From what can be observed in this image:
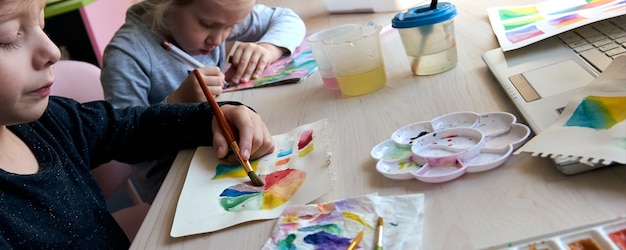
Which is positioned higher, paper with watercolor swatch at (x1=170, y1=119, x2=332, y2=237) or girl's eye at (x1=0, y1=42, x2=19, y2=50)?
girl's eye at (x1=0, y1=42, x2=19, y2=50)

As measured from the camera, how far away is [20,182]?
2.24 feet

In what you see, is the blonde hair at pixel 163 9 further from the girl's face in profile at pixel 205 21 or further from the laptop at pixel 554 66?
the laptop at pixel 554 66

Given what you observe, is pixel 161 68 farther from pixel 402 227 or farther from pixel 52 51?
pixel 402 227

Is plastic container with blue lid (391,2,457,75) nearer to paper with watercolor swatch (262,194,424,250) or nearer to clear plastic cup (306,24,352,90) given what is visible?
clear plastic cup (306,24,352,90)

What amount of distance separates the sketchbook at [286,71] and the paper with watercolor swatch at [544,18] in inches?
12.2

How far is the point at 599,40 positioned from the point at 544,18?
149 mm

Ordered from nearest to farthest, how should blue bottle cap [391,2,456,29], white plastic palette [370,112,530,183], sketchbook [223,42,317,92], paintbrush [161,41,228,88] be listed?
white plastic palette [370,112,530,183], blue bottle cap [391,2,456,29], sketchbook [223,42,317,92], paintbrush [161,41,228,88]

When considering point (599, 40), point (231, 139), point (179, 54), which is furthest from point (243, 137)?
point (179, 54)

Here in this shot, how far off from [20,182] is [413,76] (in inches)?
20.6

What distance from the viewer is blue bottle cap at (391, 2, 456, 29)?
28.6 inches

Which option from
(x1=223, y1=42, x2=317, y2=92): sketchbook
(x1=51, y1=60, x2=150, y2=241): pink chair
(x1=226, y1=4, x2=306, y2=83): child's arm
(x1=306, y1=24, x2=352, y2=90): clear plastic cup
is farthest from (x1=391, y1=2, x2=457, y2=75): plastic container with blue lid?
(x1=51, y1=60, x2=150, y2=241): pink chair

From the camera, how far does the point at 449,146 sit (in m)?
0.55

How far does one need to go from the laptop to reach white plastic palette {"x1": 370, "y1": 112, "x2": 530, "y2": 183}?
0.09 ft

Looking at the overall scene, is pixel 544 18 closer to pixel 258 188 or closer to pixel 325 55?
pixel 325 55
